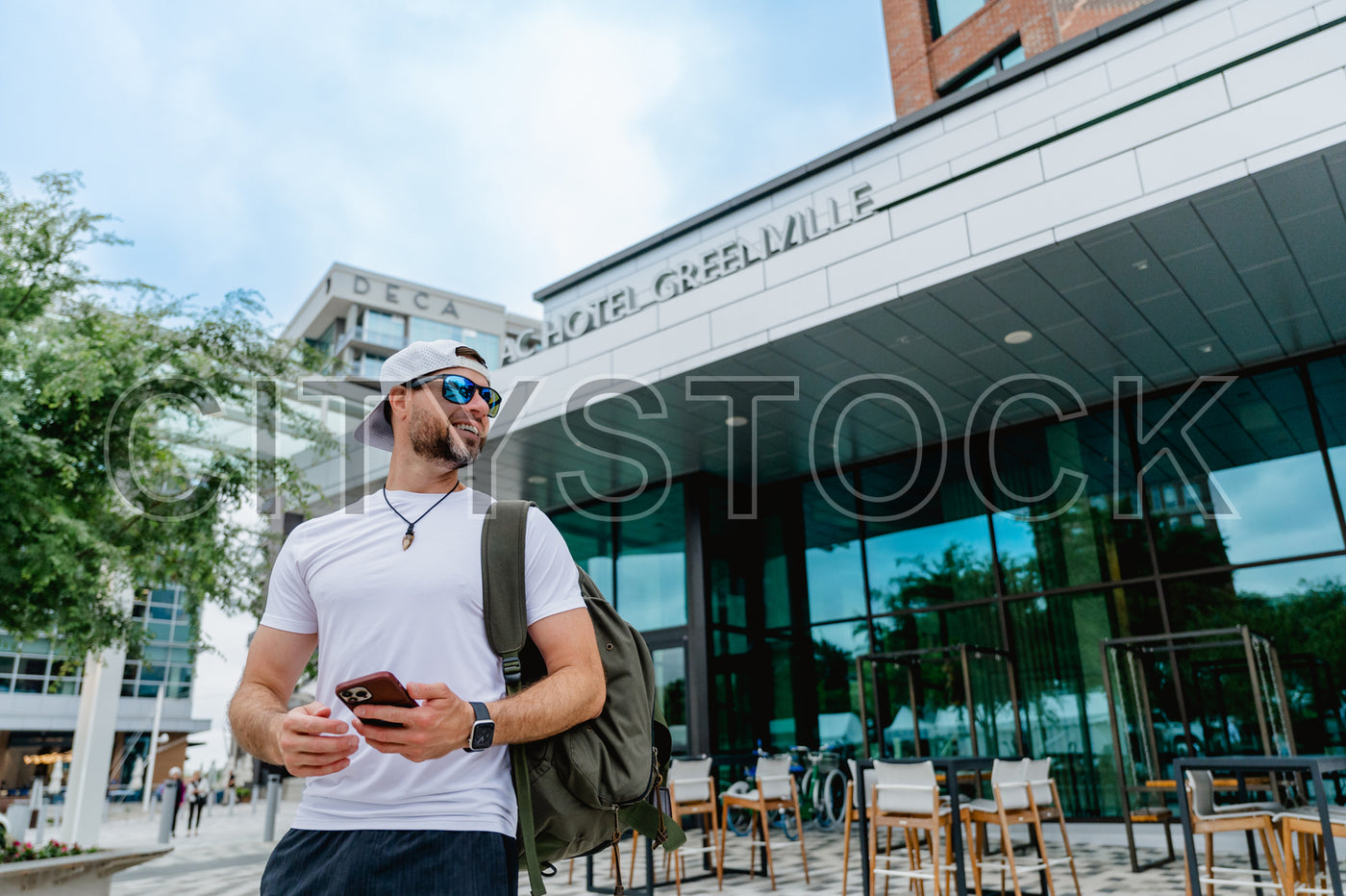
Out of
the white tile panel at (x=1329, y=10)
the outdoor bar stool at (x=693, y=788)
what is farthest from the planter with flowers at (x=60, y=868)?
the white tile panel at (x=1329, y=10)

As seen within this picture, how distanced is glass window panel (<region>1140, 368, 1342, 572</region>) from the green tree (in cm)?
914

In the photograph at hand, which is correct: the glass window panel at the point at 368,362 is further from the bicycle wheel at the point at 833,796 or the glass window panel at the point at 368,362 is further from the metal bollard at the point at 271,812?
the bicycle wheel at the point at 833,796

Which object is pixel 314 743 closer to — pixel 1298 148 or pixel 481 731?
pixel 481 731

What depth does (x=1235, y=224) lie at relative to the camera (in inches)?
253

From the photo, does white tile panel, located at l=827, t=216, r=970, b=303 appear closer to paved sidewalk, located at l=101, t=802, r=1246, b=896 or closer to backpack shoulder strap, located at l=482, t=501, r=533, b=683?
paved sidewalk, located at l=101, t=802, r=1246, b=896

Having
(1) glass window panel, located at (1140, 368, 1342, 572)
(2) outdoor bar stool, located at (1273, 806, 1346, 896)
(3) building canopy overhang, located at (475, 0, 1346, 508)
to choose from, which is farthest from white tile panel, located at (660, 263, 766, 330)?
(2) outdoor bar stool, located at (1273, 806, 1346, 896)

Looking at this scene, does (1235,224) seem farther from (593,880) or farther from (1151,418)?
(593,880)

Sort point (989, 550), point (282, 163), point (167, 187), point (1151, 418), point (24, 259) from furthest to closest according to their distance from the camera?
point (282, 163), point (989, 550), point (1151, 418), point (167, 187), point (24, 259)

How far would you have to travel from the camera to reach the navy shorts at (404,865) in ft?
3.85

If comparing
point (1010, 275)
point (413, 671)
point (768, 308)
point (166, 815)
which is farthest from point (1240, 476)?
point (166, 815)

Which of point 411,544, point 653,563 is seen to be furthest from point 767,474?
point 411,544

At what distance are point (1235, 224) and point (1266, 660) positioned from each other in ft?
15.6

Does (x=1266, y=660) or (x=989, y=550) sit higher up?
(x=989, y=550)

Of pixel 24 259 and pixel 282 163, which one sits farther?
pixel 282 163
